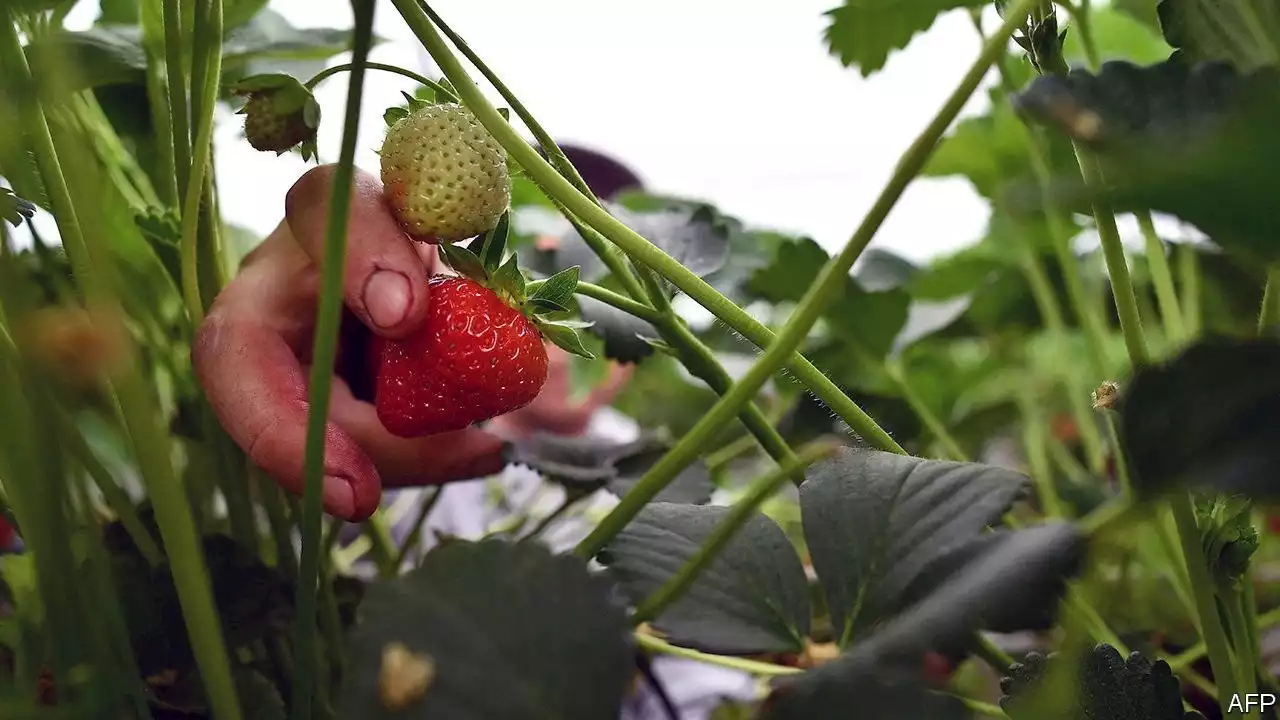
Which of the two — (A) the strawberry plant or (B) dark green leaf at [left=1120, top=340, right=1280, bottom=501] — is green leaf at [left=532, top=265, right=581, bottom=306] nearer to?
(A) the strawberry plant

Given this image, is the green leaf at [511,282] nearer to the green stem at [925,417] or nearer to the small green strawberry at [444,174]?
the small green strawberry at [444,174]

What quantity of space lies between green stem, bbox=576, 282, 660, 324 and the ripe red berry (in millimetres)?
22

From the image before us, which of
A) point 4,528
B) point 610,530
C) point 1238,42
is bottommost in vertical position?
point 4,528

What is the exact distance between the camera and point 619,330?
416mm

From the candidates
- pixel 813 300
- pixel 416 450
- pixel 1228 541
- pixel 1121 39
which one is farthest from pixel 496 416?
pixel 1121 39

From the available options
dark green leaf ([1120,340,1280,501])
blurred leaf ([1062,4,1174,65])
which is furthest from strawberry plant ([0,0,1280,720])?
blurred leaf ([1062,4,1174,65])

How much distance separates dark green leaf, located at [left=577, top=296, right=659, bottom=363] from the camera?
42cm

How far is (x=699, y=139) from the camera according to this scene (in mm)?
2033

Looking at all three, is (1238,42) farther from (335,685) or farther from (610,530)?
(335,685)

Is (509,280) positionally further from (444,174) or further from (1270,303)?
(1270,303)

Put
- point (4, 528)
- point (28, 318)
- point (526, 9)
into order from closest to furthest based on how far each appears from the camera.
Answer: point (28, 318), point (4, 528), point (526, 9)

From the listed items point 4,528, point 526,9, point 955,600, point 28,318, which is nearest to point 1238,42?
point 955,600

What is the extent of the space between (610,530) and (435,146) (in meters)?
0.13

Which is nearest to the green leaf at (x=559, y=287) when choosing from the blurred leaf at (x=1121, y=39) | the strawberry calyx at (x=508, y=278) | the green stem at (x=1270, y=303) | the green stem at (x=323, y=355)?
the strawberry calyx at (x=508, y=278)
